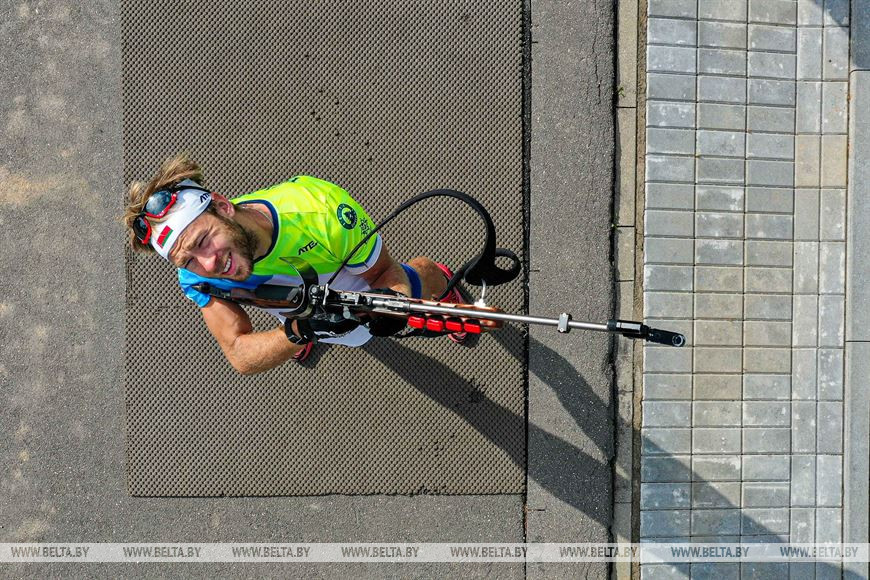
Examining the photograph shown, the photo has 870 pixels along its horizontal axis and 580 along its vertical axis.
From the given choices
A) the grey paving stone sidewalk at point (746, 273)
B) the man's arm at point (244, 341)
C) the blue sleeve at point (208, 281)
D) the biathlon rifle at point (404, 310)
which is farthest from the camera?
the grey paving stone sidewalk at point (746, 273)

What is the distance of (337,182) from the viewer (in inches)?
143

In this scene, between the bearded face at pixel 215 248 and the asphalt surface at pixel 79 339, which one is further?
the asphalt surface at pixel 79 339

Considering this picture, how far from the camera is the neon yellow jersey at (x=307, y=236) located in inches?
101

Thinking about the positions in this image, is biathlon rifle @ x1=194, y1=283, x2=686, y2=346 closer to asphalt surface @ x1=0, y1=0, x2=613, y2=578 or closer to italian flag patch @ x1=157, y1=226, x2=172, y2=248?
italian flag patch @ x1=157, y1=226, x2=172, y2=248

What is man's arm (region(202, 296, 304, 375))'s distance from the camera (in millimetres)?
2592

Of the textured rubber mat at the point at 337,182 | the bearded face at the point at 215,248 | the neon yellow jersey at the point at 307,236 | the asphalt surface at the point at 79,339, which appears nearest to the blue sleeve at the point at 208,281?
the neon yellow jersey at the point at 307,236

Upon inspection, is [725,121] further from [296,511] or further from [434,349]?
[296,511]

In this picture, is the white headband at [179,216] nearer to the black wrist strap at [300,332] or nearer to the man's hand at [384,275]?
the black wrist strap at [300,332]

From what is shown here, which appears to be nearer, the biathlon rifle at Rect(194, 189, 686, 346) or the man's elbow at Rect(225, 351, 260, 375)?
the biathlon rifle at Rect(194, 189, 686, 346)

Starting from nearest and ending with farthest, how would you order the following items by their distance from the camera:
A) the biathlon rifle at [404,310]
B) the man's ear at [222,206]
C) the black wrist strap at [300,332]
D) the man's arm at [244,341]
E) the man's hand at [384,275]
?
the biathlon rifle at [404,310] < the black wrist strap at [300,332] < the man's ear at [222,206] < the man's arm at [244,341] < the man's hand at [384,275]

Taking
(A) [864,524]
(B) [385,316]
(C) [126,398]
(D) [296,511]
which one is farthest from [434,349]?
(A) [864,524]

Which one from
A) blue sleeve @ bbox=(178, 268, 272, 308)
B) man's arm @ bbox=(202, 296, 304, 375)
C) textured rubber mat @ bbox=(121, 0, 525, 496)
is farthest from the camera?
textured rubber mat @ bbox=(121, 0, 525, 496)

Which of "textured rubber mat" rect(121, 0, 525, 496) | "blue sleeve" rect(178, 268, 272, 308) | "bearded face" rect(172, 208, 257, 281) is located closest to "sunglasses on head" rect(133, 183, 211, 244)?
"bearded face" rect(172, 208, 257, 281)

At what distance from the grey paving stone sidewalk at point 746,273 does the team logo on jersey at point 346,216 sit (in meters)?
1.90
